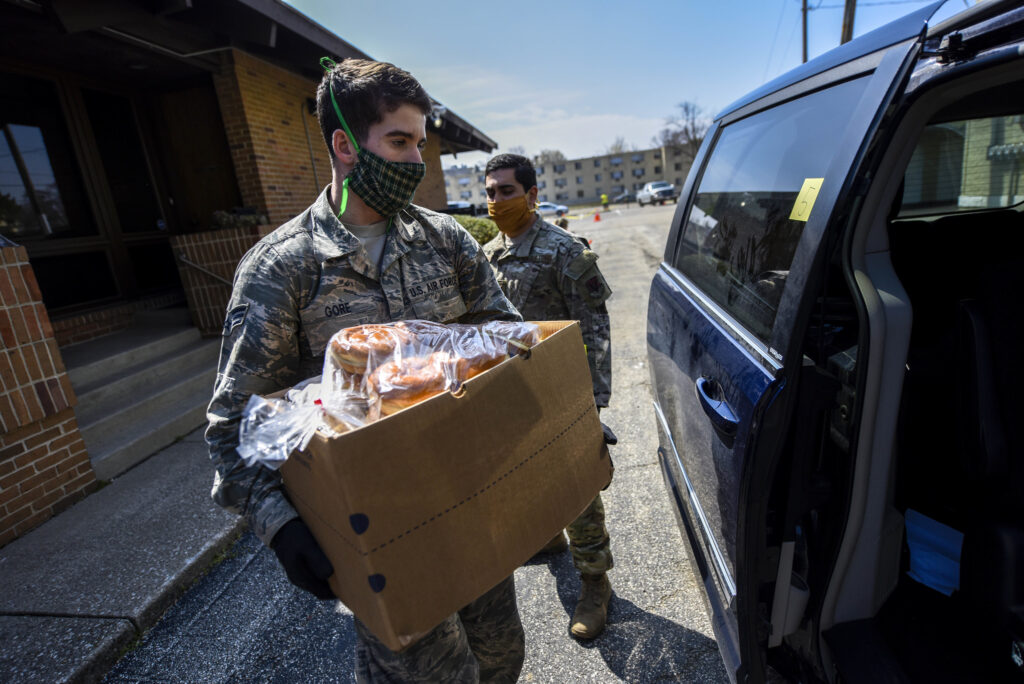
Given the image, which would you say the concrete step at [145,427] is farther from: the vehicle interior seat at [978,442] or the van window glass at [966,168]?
the van window glass at [966,168]

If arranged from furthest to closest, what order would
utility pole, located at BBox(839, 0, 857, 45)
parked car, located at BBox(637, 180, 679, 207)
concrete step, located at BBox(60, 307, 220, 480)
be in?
1. parked car, located at BBox(637, 180, 679, 207)
2. utility pole, located at BBox(839, 0, 857, 45)
3. concrete step, located at BBox(60, 307, 220, 480)

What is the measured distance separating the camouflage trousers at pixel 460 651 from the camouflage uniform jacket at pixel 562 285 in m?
1.04

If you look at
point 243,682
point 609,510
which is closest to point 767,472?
point 609,510

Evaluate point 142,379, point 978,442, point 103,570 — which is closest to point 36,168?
point 142,379

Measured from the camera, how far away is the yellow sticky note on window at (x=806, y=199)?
1.38m

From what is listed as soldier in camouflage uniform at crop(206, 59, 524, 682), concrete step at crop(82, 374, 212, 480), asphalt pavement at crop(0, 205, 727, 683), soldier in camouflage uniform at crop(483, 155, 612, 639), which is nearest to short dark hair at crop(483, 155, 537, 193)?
soldier in camouflage uniform at crop(483, 155, 612, 639)

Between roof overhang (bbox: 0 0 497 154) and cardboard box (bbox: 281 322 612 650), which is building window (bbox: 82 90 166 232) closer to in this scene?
roof overhang (bbox: 0 0 497 154)

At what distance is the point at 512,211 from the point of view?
8.45 ft

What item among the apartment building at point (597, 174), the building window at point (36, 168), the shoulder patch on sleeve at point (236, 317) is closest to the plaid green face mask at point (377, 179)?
the shoulder patch on sleeve at point (236, 317)

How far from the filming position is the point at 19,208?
5309mm

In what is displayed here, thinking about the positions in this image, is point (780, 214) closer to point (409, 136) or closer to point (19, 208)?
point (409, 136)

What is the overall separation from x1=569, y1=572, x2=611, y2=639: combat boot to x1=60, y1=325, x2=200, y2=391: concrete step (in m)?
4.23

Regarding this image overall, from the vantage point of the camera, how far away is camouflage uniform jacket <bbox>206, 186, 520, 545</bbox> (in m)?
1.23

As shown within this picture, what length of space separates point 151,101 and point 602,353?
6.94 metres
